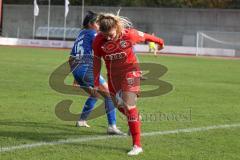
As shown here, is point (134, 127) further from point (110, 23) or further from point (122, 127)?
point (122, 127)

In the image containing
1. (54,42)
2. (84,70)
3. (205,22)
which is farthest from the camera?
(205,22)

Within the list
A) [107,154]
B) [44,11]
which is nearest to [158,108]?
[107,154]

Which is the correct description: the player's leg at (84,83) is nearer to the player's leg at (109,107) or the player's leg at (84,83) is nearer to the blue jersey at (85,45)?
the blue jersey at (85,45)

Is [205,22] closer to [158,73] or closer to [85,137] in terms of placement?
[158,73]

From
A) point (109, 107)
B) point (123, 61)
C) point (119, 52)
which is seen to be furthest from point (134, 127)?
point (109, 107)

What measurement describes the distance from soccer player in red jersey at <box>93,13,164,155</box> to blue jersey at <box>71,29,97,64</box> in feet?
3.86

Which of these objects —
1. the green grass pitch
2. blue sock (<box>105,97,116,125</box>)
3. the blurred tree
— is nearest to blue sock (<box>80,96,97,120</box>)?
the green grass pitch

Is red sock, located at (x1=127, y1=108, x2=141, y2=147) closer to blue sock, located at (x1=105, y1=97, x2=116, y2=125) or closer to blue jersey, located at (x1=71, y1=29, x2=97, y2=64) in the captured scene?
blue sock, located at (x1=105, y1=97, x2=116, y2=125)

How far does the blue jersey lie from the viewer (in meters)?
8.88

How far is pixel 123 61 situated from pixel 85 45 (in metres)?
1.59

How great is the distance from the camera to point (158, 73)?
11.7 metres

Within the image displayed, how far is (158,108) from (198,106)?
1.11 meters

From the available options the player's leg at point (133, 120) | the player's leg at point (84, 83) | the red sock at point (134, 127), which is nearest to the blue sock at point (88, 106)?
the player's leg at point (84, 83)

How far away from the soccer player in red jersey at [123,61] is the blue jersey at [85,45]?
1.18 meters
